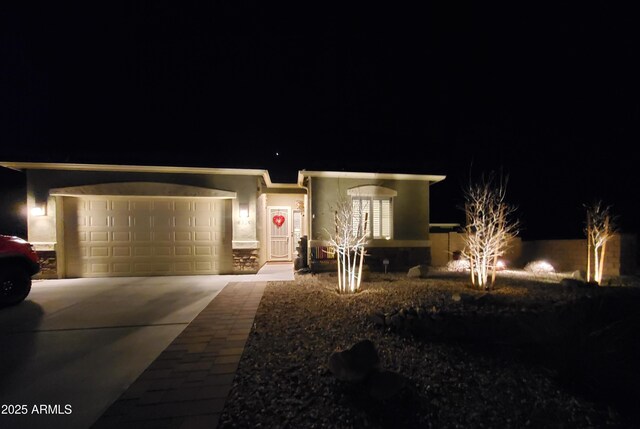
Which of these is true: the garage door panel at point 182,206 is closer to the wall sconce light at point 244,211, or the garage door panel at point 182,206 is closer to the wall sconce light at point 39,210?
the wall sconce light at point 244,211

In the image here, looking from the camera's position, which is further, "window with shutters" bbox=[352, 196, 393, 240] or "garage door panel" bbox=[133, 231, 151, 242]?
"window with shutters" bbox=[352, 196, 393, 240]

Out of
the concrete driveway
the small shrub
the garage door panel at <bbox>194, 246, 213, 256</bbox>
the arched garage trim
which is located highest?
the arched garage trim

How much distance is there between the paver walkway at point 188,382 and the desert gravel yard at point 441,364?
0.16m

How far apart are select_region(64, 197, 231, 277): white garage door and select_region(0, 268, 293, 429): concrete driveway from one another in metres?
1.24

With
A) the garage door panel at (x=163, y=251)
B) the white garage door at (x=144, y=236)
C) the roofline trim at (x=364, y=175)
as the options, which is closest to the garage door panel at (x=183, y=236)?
the white garage door at (x=144, y=236)

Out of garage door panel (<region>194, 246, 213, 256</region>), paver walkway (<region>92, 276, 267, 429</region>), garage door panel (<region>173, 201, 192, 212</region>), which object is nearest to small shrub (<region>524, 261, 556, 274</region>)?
paver walkway (<region>92, 276, 267, 429</region>)

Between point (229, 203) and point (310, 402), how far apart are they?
682 centimetres

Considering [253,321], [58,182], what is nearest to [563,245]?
[253,321]

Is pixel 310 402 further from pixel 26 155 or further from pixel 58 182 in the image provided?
pixel 26 155

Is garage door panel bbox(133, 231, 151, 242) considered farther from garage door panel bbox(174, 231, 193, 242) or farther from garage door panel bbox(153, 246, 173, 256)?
garage door panel bbox(174, 231, 193, 242)

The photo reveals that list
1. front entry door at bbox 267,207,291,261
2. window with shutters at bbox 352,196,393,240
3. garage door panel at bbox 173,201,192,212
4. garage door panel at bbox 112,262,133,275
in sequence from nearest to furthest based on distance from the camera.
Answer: garage door panel at bbox 112,262,133,275 → garage door panel at bbox 173,201,192,212 → window with shutters at bbox 352,196,393,240 → front entry door at bbox 267,207,291,261

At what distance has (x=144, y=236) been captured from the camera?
7730 mm

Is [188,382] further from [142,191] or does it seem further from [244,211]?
[142,191]

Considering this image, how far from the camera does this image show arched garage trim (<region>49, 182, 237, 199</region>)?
23.9 feet
